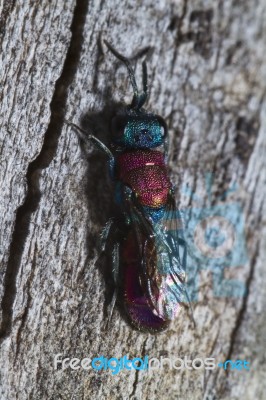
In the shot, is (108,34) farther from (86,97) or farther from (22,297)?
(22,297)

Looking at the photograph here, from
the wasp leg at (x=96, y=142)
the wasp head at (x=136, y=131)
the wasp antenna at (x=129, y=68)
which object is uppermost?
the wasp antenna at (x=129, y=68)

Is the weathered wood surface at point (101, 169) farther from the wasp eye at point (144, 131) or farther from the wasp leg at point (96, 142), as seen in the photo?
the wasp eye at point (144, 131)

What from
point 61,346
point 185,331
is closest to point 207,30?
point 185,331

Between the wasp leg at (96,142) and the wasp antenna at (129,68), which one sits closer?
the wasp leg at (96,142)

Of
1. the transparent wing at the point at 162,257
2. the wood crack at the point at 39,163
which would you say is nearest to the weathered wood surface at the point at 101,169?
the wood crack at the point at 39,163

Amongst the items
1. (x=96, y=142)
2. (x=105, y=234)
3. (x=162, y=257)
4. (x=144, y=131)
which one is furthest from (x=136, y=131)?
(x=162, y=257)

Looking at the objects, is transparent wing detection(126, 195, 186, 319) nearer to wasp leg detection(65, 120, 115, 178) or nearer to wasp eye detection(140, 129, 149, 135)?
wasp leg detection(65, 120, 115, 178)

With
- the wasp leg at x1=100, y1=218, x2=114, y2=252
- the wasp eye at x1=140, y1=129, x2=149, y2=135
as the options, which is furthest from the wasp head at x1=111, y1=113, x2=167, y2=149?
the wasp leg at x1=100, y1=218, x2=114, y2=252
